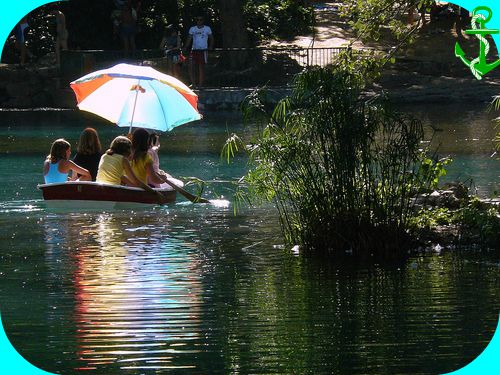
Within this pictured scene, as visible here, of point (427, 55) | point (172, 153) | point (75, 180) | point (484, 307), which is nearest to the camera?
point (484, 307)

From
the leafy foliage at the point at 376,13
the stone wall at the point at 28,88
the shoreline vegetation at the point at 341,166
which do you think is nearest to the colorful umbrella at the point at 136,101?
the leafy foliage at the point at 376,13

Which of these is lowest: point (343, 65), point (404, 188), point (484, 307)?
point (484, 307)

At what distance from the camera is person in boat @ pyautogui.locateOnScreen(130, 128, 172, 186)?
1384 centimetres

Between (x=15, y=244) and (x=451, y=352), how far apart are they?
5691 millimetres

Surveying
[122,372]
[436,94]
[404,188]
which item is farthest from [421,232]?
[436,94]

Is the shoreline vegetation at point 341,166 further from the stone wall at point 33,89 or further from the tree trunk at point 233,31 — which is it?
the tree trunk at point 233,31

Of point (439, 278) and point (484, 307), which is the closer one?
point (484, 307)

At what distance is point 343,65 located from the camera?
37.4ft

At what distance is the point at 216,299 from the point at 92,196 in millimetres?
4877

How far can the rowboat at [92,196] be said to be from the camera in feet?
44.3

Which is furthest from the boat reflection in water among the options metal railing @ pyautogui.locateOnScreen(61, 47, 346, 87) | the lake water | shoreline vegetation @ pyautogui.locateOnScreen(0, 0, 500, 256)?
metal railing @ pyautogui.locateOnScreen(61, 47, 346, 87)

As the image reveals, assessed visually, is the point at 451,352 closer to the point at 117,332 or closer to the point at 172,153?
the point at 117,332

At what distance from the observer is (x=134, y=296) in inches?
352

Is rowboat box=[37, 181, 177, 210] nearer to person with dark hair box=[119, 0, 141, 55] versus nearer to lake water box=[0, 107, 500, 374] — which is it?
lake water box=[0, 107, 500, 374]
